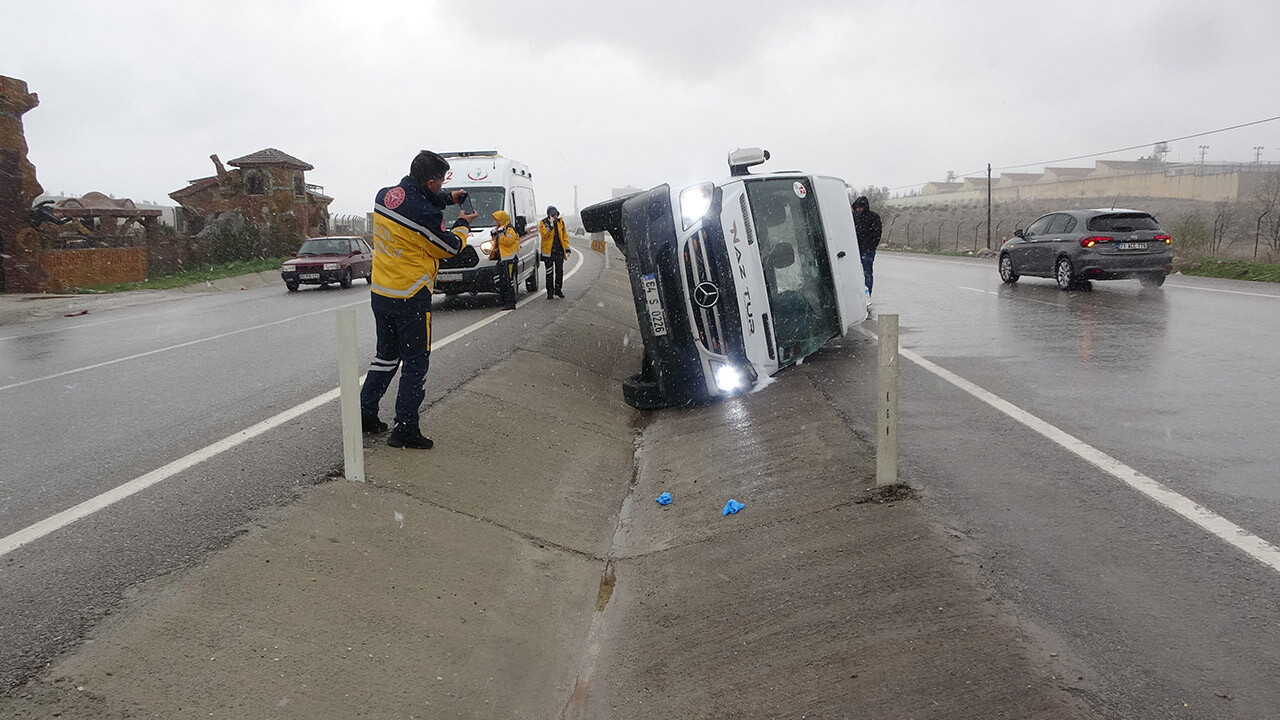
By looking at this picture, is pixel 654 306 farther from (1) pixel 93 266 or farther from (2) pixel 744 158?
(1) pixel 93 266

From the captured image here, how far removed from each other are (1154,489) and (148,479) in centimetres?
565

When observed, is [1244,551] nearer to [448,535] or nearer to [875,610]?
[875,610]

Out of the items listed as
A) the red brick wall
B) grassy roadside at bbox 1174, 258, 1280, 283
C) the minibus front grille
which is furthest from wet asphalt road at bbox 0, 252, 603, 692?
grassy roadside at bbox 1174, 258, 1280, 283

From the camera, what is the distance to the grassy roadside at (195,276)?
25.5 meters

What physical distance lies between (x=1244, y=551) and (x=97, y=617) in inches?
187

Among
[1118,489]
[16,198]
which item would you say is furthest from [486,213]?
[16,198]

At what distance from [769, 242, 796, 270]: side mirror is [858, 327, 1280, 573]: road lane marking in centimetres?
208

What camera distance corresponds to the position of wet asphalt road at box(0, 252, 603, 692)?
3.71 meters

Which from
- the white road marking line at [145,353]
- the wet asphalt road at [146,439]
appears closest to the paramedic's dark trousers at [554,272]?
the wet asphalt road at [146,439]

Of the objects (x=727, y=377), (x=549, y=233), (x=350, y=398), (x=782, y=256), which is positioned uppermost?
(x=549, y=233)

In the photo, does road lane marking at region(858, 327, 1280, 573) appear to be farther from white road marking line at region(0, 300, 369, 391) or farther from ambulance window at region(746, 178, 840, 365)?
white road marking line at region(0, 300, 369, 391)

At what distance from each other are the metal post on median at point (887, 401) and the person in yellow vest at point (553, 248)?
467 inches

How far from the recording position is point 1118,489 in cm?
469

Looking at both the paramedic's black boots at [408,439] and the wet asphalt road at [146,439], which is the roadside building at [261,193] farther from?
the paramedic's black boots at [408,439]
